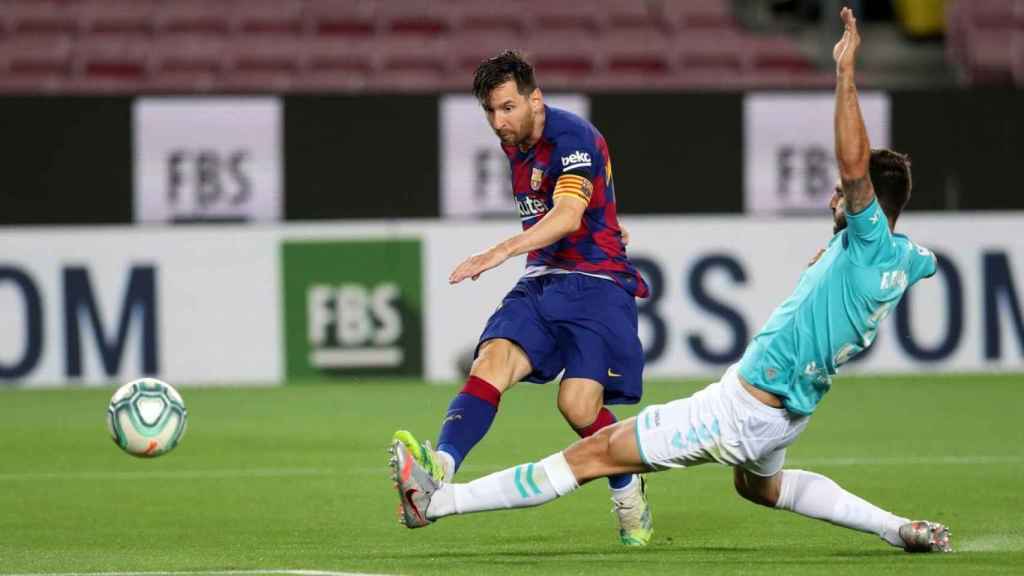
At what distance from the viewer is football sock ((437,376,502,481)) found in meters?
6.49

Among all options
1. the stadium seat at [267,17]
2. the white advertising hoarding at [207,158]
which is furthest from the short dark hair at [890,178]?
the stadium seat at [267,17]

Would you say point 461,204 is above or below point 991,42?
below

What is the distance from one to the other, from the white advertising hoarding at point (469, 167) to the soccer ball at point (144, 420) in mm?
6628

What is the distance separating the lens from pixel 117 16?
16.7 metres

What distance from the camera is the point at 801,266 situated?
45.7ft

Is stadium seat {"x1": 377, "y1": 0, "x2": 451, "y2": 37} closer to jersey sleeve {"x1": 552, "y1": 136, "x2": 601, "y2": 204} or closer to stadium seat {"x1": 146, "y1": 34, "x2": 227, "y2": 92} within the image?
stadium seat {"x1": 146, "y1": 34, "x2": 227, "y2": 92}

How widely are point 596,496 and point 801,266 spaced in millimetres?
6027

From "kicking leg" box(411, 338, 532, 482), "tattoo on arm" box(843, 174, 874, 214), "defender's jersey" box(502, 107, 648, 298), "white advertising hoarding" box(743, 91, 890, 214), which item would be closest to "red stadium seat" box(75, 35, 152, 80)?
"white advertising hoarding" box(743, 91, 890, 214)

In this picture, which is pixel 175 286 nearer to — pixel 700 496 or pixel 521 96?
pixel 700 496

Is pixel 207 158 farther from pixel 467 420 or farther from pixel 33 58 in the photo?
pixel 467 420

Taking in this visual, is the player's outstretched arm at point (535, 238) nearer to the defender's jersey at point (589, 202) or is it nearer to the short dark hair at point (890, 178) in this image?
the defender's jersey at point (589, 202)

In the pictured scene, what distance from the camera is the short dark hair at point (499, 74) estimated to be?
6.50 meters

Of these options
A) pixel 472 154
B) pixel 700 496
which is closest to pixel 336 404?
pixel 472 154

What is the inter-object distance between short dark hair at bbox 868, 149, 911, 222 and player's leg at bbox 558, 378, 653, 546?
1415mm
